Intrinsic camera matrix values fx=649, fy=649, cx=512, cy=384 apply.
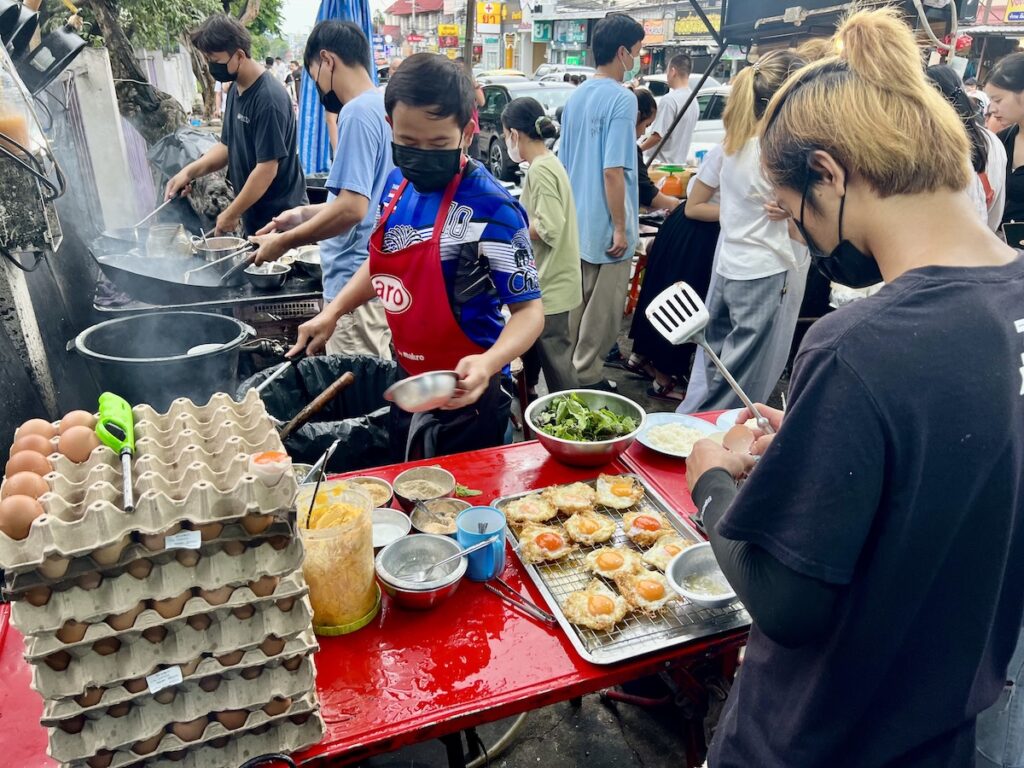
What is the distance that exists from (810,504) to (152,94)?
1040 centimetres

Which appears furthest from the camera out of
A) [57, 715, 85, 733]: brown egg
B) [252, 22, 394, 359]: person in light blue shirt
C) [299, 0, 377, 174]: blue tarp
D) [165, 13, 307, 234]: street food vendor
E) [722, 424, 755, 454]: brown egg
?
[299, 0, 377, 174]: blue tarp

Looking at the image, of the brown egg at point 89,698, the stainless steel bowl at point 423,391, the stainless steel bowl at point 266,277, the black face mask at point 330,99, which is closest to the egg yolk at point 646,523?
the stainless steel bowl at point 423,391

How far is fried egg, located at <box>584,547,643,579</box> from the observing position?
184cm

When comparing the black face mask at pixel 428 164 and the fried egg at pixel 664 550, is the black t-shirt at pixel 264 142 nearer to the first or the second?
the black face mask at pixel 428 164

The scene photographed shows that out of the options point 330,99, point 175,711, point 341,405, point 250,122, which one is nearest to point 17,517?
point 175,711

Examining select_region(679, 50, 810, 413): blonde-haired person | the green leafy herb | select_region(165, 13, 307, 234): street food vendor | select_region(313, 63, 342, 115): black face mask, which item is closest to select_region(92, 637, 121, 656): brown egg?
the green leafy herb

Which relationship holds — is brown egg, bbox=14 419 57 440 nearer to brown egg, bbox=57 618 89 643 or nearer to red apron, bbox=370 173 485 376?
brown egg, bbox=57 618 89 643

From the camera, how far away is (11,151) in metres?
2.61

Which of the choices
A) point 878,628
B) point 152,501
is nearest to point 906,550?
point 878,628

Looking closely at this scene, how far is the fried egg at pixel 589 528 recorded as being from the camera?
6.48 feet

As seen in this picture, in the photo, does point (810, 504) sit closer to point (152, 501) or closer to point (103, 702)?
point (152, 501)

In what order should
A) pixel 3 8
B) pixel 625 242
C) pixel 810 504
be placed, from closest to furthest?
pixel 810 504 < pixel 3 8 < pixel 625 242

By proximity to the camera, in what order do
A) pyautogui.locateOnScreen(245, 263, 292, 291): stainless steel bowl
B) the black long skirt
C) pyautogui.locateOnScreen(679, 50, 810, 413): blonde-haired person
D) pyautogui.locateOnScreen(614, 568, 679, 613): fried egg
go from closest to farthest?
1. pyautogui.locateOnScreen(614, 568, 679, 613): fried egg
2. pyautogui.locateOnScreen(679, 50, 810, 413): blonde-haired person
3. pyautogui.locateOnScreen(245, 263, 292, 291): stainless steel bowl
4. the black long skirt

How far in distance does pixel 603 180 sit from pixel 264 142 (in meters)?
2.43
